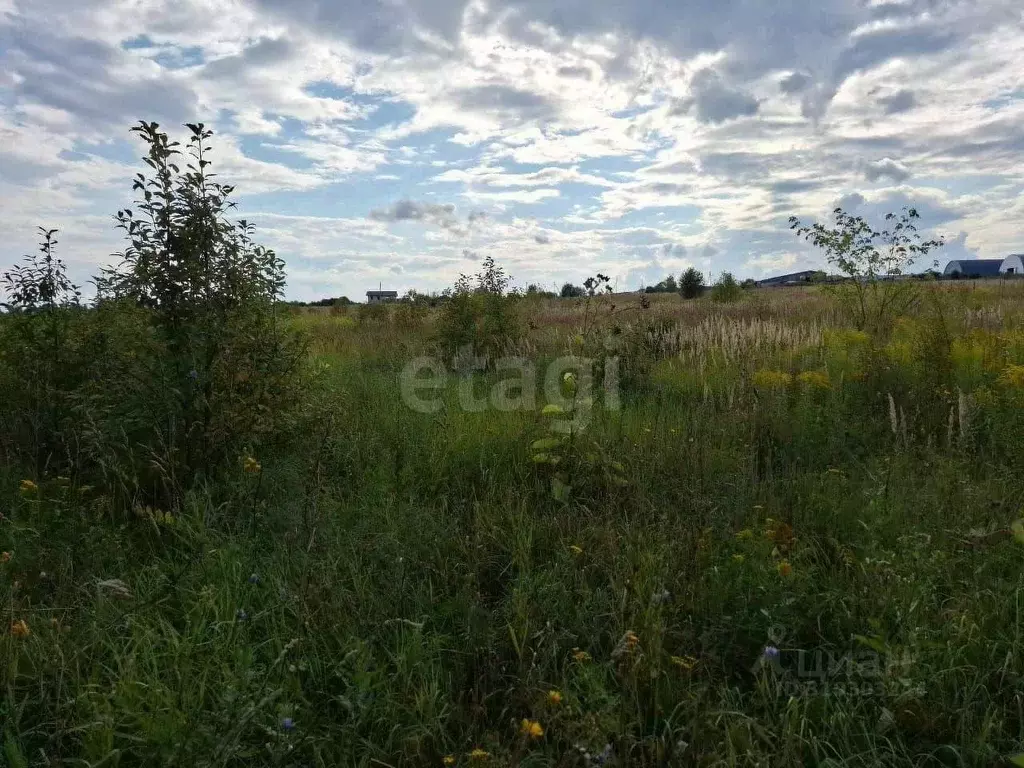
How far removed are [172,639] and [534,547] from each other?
1.64 m

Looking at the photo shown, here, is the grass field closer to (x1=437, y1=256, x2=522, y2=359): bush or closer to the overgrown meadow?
the overgrown meadow

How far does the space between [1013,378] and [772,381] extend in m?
1.80

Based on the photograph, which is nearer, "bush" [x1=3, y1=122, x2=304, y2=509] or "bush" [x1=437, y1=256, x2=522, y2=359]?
"bush" [x1=3, y1=122, x2=304, y2=509]

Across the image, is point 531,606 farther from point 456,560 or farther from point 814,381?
point 814,381

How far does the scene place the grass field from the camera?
7.09 ft

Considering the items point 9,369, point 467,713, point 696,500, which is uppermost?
point 9,369

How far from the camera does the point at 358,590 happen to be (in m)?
2.90

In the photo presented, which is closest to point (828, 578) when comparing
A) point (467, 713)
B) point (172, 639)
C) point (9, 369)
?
point (467, 713)

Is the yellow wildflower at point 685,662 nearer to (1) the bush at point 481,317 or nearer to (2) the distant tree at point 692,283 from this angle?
(1) the bush at point 481,317

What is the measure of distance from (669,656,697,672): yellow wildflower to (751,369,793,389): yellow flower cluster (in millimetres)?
4120

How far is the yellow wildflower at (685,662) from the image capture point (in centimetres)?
238

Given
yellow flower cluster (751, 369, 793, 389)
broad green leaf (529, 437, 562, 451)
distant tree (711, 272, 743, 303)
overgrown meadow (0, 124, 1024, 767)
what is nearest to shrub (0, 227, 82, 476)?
overgrown meadow (0, 124, 1024, 767)

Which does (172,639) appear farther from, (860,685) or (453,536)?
(860,685)

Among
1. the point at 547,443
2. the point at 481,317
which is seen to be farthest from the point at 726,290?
the point at 547,443
